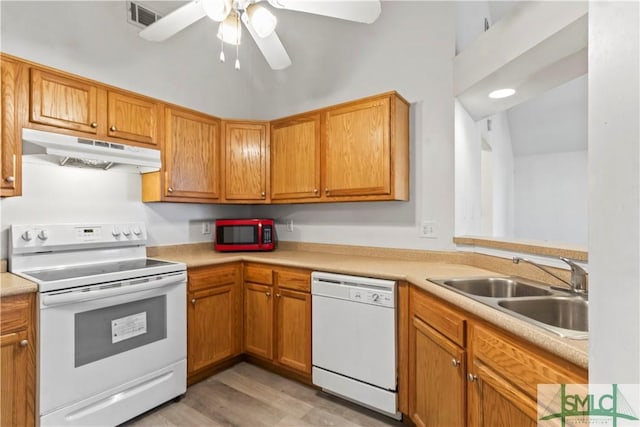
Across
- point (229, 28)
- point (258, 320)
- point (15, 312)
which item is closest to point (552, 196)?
point (258, 320)

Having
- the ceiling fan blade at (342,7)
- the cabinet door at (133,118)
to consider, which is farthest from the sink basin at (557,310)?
the cabinet door at (133,118)

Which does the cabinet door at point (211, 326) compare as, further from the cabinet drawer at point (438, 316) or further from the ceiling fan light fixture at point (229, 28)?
the ceiling fan light fixture at point (229, 28)

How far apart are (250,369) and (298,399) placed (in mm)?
581

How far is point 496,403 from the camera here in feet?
3.86

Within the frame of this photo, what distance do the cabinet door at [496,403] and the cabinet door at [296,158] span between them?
1.71m

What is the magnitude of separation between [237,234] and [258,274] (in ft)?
1.76

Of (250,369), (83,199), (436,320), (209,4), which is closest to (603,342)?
(436,320)

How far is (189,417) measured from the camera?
76.7 inches

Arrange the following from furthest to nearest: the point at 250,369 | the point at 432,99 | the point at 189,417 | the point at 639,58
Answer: the point at 250,369, the point at 432,99, the point at 189,417, the point at 639,58

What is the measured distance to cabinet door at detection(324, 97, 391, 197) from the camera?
2.26m

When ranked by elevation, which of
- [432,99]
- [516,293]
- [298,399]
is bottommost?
[298,399]

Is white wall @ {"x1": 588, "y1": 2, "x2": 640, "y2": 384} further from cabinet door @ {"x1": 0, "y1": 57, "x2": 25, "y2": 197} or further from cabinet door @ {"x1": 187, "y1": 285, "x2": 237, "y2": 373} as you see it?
cabinet door @ {"x1": 0, "y1": 57, "x2": 25, "y2": 197}

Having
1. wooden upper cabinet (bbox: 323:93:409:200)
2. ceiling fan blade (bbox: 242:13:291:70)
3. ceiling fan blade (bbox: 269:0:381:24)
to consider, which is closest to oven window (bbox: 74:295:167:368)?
wooden upper cabinet (bbox: 323:93:409:200)

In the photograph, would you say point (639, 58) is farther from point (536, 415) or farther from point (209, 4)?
point (209, 4)
